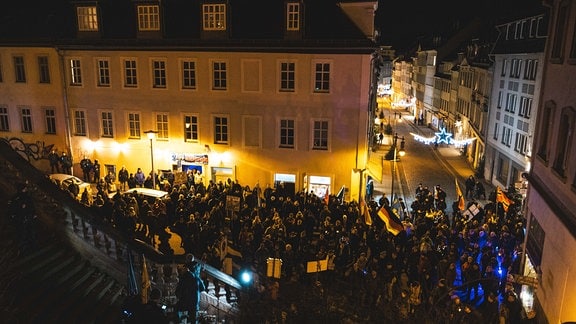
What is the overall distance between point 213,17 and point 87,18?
26.1 feet

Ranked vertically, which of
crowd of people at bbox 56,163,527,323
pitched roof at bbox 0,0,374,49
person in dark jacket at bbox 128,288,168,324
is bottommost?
crowd of people at bbox 56,163,527,323

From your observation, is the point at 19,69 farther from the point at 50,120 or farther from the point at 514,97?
the point at 514,97

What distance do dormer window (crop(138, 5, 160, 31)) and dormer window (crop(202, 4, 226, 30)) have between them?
9.35 ft

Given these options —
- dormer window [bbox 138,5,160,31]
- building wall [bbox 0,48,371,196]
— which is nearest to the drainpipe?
building wall [bbox 0,48,371,196]

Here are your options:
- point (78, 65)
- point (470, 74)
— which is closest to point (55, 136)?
point (78, 65)

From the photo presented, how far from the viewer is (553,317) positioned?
46.9 feet

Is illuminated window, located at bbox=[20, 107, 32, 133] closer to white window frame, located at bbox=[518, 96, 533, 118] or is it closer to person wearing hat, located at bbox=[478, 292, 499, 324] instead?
person wearing hat, located at bbox=[478, 292, 499, 324]

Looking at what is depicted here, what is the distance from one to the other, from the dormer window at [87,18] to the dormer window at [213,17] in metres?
6.86

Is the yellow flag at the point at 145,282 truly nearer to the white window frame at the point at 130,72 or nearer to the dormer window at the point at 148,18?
the white window frame at the point at 130,72

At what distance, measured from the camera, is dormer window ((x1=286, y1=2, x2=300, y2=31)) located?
2644 centimetres

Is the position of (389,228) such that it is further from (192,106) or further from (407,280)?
(192,106)

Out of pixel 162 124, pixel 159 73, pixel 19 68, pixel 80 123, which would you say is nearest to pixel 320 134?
pixel 162 124

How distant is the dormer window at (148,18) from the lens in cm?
2833

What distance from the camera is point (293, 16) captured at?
26547mm
